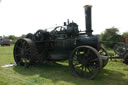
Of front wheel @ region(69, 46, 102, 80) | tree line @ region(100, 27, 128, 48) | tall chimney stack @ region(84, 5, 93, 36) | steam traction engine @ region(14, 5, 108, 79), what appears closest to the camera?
front wheel @ region(69, 46, 102, 80)

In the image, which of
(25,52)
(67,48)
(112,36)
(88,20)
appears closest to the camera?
(88,20)

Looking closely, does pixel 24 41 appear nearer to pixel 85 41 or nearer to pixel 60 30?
pixel 60 30

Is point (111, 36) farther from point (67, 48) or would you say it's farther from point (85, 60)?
point (85, 60)

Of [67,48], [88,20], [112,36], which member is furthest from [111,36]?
[67,48]

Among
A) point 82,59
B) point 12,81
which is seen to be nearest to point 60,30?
point 82,59

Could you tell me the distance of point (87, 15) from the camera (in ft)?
14.8

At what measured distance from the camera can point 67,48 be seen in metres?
4.65

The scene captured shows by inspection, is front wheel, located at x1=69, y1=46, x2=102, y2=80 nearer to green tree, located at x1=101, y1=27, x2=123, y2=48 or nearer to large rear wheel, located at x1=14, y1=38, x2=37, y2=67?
large rear wheel, located at x1=14, y1=38, x2=37, y2=67

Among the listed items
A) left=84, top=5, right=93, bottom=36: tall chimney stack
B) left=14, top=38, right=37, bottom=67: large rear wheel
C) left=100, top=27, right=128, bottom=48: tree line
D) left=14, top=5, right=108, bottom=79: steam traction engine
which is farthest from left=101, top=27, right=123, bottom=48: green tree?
left=14, top=38, right=37, bottom=67: large rear wheel


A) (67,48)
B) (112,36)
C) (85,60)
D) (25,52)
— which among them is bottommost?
(85,60)

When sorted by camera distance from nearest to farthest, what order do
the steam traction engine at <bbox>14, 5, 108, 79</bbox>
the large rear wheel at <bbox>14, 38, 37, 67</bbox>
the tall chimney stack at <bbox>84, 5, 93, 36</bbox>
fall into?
the steam traction engine at <bbox>14, 5, 108, 79</bbox>
the tall chimney stack at <bbox>84, 5, 93, 36</bbox>
the large rear wheel at <bbox>14, 38, 37, 67</bbox>

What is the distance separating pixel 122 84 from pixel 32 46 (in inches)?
135

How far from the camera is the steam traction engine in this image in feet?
13.1

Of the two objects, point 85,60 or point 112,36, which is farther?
point 112,36
